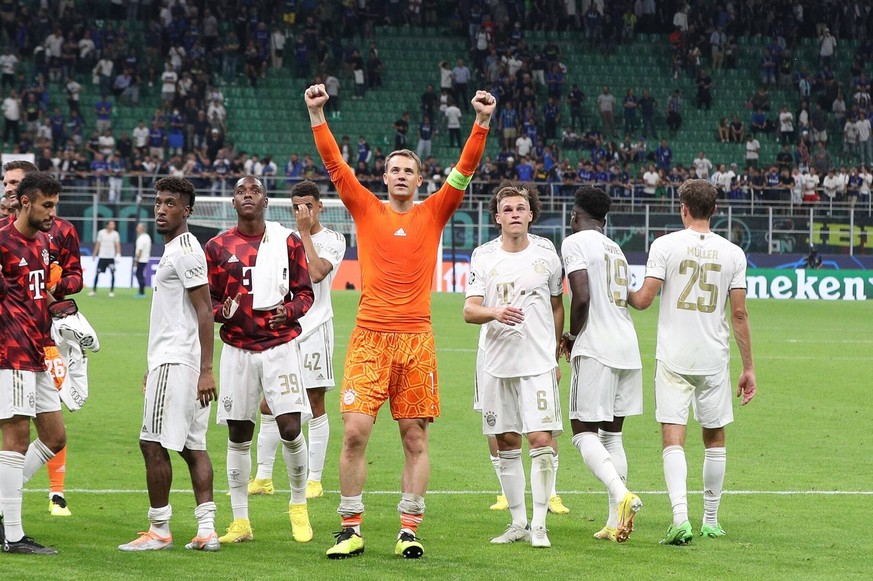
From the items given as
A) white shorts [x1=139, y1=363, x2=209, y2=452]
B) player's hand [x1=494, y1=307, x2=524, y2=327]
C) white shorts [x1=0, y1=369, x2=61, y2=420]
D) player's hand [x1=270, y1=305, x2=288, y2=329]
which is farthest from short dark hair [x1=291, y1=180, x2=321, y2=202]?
→ white shorts [x1=0, y1=369, x2=61, y2=420]

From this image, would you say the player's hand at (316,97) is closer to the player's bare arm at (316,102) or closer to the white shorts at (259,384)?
the player's bare arm at (316,102)

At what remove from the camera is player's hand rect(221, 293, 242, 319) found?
812 cm

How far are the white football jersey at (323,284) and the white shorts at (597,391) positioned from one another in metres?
2.32

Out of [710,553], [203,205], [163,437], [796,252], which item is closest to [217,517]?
[163,437]

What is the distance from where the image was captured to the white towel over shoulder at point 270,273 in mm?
8117

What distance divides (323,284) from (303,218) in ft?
3.17

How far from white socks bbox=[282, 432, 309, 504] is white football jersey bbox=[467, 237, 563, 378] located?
1299 millimetres

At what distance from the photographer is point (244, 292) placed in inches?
320

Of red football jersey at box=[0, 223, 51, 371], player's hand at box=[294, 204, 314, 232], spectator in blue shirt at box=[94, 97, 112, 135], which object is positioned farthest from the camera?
spectator in blue shirt at box=[94, 97, 112, 135]

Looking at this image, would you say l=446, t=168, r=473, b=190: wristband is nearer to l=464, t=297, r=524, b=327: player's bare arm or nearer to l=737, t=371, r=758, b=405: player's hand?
l=464, t=297, r=524, b=327: player's bare arm

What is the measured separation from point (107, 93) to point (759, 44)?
2548 cm

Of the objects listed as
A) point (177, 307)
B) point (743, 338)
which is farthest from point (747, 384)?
point (177, 307)

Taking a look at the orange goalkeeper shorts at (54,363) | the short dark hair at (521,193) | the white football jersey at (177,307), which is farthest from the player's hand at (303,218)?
the orange goalkeeper shorts at (54,363)

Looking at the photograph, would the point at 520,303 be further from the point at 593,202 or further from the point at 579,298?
the point at 593,202
